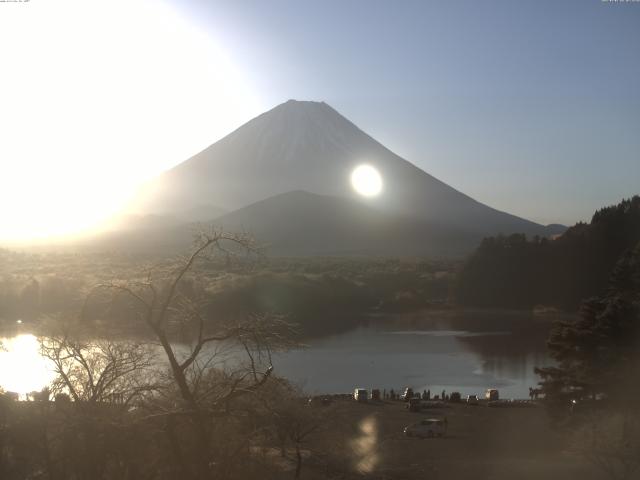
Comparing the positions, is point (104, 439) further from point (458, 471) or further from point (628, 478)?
point (458, 471)

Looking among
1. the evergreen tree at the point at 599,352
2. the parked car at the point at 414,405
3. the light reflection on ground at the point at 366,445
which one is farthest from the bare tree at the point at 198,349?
the parked car at the point at 414,405

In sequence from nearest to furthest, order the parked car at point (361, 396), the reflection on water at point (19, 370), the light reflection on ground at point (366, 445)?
the reflection on water at point (19, 370) → the light reflection on ground at point (366, 445) → the parked car at point (361, 396)

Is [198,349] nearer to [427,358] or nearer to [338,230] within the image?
[427,358]

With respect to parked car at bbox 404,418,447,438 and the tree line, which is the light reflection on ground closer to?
parked car at bbox 404,418,447,438

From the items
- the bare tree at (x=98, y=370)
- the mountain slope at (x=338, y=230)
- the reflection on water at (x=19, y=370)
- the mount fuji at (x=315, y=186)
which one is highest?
the mount fuji at (x=315, y=186)

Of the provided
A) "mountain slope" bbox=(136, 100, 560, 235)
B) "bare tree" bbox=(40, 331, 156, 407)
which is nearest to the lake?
"bare tree" bbox=(40, 331, 156, 407)

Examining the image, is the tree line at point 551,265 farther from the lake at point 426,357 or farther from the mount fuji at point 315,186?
the mount fuji at point 315,186
